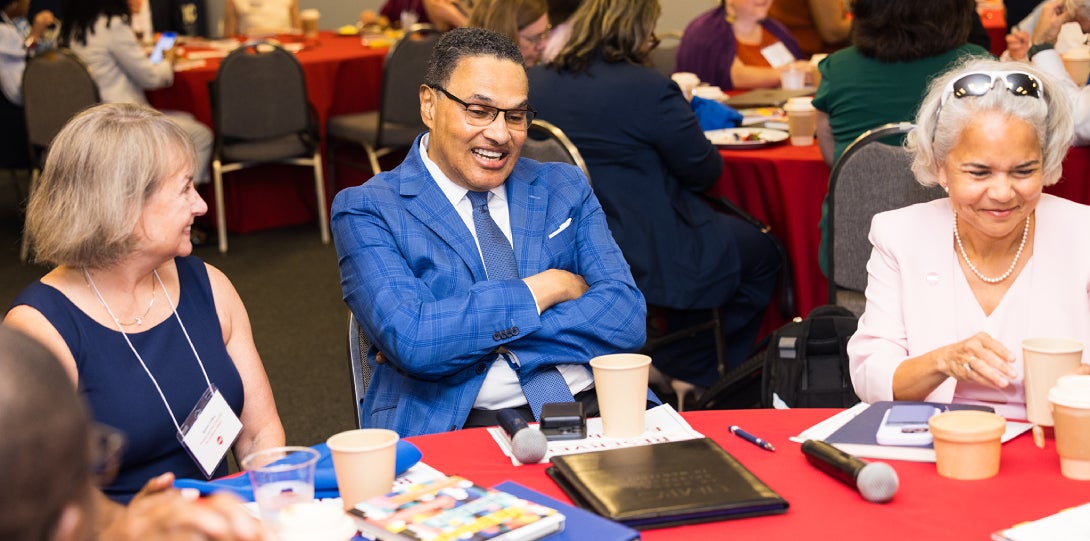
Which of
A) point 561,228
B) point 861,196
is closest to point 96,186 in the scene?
point 561,228

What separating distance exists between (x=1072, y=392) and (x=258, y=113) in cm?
499

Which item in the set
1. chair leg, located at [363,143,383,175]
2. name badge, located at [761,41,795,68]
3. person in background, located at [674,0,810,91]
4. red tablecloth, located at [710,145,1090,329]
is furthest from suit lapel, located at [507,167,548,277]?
chair leg, located at [363,143,383,175]

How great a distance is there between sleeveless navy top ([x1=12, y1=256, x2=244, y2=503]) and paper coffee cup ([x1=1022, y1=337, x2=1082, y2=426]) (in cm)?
133

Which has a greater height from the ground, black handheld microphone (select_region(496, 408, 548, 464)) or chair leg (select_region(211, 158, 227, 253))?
black handheld microphone (select_region(496, 408, 548, 464))

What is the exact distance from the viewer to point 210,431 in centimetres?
200

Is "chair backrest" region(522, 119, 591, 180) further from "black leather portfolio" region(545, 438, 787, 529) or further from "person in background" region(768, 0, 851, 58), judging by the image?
"person in background" region(768, 0, 851, 58)

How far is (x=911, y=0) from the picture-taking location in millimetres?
3412

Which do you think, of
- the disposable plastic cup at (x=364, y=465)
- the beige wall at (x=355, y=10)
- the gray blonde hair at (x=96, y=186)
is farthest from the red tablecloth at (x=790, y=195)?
the beige wall at (x=355, y=10)

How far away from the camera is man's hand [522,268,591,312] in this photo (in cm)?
228

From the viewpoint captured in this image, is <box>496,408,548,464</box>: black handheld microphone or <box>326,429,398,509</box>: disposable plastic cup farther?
<box>496,408,548,464</box>: black handheld microphone

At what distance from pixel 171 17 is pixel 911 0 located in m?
8.83

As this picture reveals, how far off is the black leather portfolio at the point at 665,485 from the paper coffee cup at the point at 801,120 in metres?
2.38

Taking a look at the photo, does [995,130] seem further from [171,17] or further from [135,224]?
[171,17]

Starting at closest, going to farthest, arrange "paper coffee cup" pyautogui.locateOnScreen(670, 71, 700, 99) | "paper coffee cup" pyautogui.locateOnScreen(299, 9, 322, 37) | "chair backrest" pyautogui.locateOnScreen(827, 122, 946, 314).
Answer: "chair backrest" pyautogui.locateOnScreen(827, 122, 946, 314) < "paper coffee cup" pyautogui.locateOnScreen(670, 71, 700, 99) < "paper coffee cup" pyautogui.locateOnScreen(299, 9, 322, 37)
